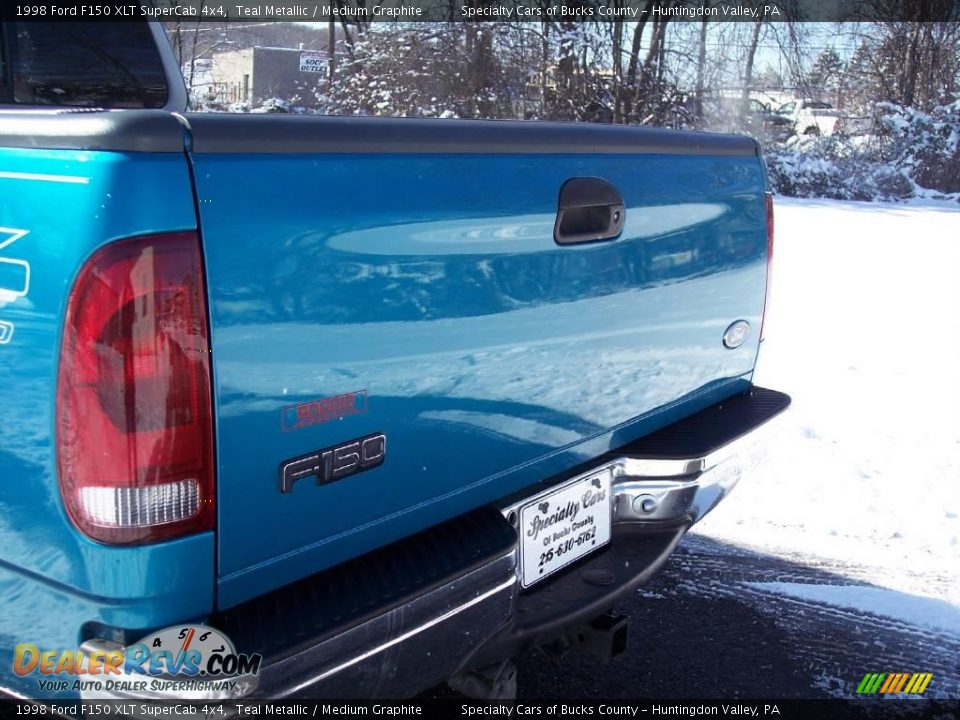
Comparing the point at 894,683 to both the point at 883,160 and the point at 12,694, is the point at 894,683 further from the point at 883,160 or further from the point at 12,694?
the point at 883,160

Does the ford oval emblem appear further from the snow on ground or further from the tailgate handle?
the snow on ground

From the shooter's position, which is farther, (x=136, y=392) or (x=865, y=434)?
(x=865, y=434)

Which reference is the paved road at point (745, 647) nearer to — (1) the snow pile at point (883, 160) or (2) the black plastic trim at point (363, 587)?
(2) the black plastic trim at point (363, 587)

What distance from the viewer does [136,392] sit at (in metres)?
1.71

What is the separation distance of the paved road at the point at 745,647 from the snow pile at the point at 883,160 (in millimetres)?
15366

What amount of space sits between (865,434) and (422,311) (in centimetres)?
423

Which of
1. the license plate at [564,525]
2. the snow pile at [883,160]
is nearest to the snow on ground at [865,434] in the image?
the license plate at [564,525]

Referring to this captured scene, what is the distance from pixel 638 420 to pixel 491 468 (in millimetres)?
661

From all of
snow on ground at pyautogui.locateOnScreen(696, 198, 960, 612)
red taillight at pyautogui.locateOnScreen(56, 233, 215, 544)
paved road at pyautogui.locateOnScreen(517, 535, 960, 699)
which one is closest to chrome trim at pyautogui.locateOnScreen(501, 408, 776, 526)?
paved road at pyautogui.locateOnScreen(517, 535, 960, 699)

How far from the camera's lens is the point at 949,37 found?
20.9 m

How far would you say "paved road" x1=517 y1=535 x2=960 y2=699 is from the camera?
10.7ft

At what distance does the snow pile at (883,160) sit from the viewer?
18.1m

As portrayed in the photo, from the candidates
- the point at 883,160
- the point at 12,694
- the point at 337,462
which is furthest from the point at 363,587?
the point at 883,160

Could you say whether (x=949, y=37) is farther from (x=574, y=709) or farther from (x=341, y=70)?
(x=574, y=709)
